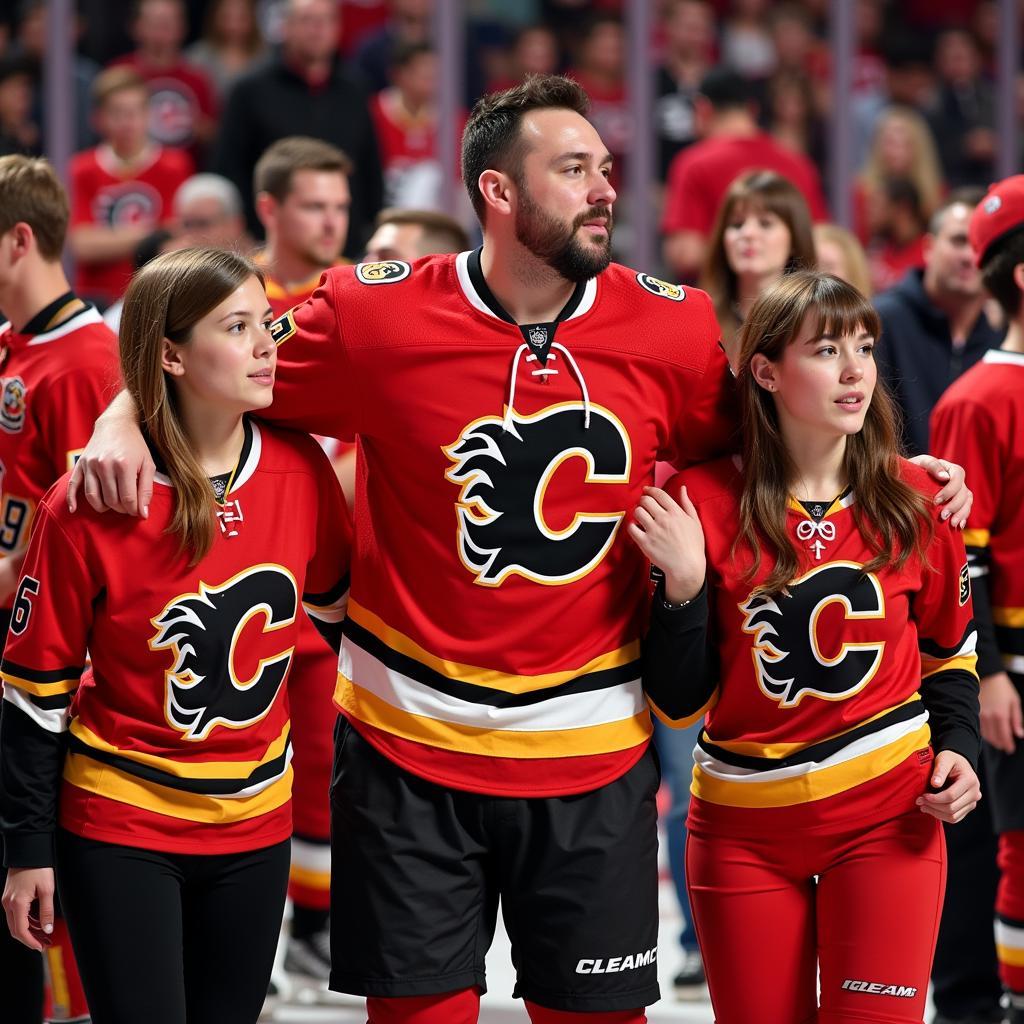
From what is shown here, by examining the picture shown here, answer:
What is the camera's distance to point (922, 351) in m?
3.99

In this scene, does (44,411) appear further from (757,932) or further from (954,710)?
(954,710)

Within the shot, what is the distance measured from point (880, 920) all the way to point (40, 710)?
1197 millimetres

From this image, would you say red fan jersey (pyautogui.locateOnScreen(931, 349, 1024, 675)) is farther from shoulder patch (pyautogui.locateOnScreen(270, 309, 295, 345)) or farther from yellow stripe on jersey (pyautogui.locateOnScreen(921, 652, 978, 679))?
shoulder patch (pyautogui.locateOnScreen(270, 309, 295, 345))

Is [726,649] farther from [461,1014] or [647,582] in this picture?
[461,1014]

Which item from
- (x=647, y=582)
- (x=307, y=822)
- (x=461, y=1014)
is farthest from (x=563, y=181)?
(x=307, y=822)

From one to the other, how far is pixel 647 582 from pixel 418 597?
343mm

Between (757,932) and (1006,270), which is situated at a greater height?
(1006,270)

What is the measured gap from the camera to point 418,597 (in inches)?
95.6

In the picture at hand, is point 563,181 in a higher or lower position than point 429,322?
higher

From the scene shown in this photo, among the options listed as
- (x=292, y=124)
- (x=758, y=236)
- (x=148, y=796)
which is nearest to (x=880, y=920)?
(x=148, y=796)

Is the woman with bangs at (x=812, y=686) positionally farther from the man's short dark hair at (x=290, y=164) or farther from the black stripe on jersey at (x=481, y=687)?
the man's short dark hair at (x=290, y=164)

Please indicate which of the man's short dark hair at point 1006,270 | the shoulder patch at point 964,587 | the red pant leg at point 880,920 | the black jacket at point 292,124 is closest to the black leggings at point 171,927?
the red pant leg at point 880,920

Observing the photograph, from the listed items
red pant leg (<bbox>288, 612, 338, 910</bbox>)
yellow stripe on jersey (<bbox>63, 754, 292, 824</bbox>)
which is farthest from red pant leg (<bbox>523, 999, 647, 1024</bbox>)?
red pant leg (<bbox>288, 612, 338, 910</bbox>)

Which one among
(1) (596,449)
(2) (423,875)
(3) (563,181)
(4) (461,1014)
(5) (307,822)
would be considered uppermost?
(3) (563,181)
